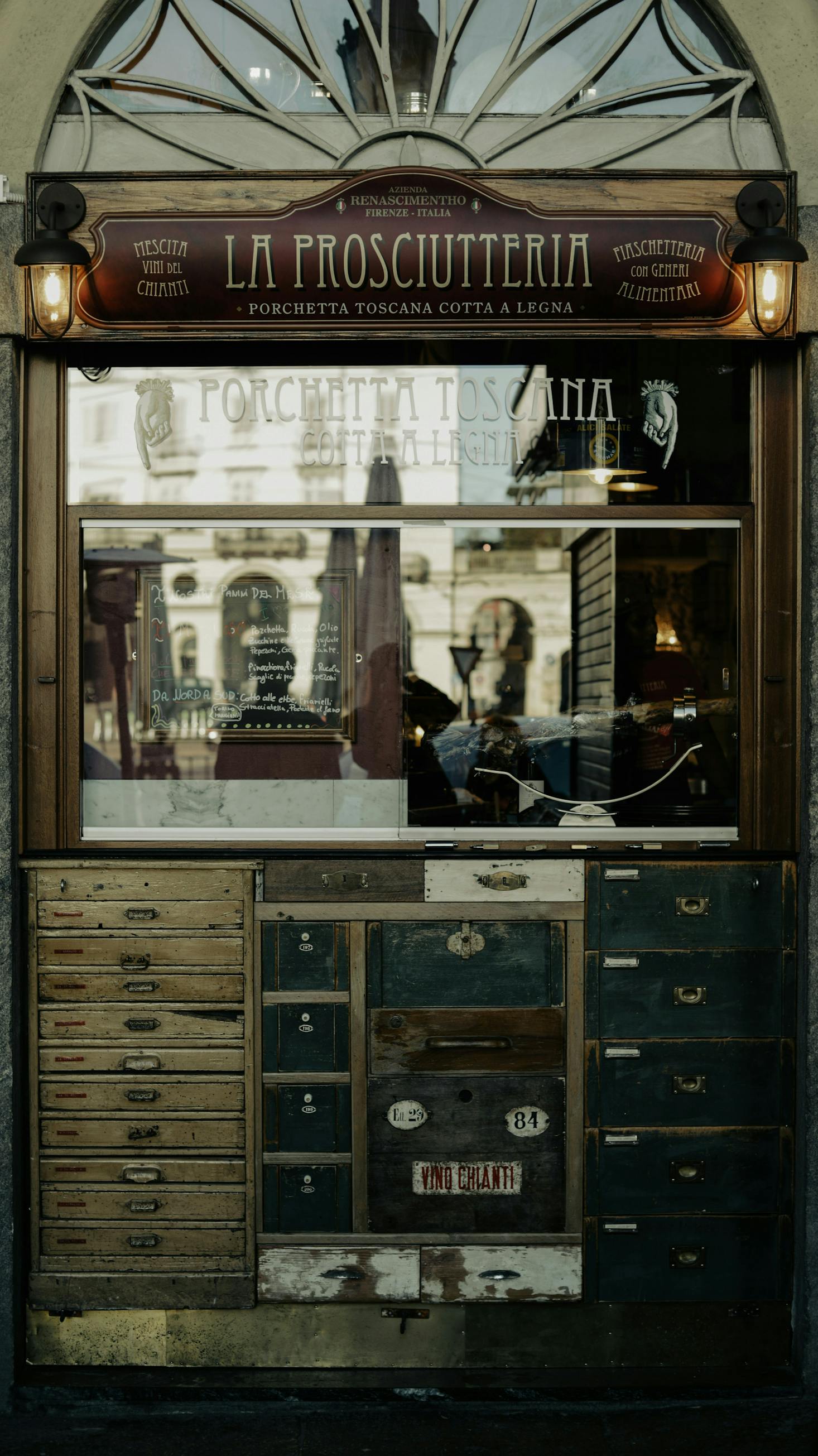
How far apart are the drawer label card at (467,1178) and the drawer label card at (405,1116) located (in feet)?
0.53

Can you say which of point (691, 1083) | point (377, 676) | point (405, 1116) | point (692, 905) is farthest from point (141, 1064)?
point (692, 905)

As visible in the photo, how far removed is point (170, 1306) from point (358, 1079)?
120cm

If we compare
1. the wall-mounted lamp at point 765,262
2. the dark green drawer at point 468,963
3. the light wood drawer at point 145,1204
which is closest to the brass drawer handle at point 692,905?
the dark green drawer at point 468,963

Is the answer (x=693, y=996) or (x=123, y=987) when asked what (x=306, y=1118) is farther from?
(x=693, y=996)

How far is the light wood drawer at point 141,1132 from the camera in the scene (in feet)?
15.6

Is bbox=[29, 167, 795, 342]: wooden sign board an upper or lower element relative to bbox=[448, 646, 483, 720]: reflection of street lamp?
upper

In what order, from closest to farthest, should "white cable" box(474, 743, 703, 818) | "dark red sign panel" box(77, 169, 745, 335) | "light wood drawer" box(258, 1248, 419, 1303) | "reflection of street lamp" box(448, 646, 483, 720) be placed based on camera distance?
"dark red sign panel" box(77, 169, 745, 335) < "light wood drawer" box(258, 1248, 419, 1303) < "white cable" box(474, 743, 703, 818) < "reflection of street lamp" box(448, 646, 483, 720)

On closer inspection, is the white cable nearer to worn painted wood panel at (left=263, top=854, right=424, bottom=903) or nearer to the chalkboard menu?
worn painted wood panel at (left=263, top=854, right=424, bottom=903)

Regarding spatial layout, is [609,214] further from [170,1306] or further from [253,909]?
[170,1306]

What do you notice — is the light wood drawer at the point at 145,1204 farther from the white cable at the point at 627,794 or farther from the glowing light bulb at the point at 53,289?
the glowing light bulb at the point at 53,289

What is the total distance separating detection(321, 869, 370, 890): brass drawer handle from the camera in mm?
4750

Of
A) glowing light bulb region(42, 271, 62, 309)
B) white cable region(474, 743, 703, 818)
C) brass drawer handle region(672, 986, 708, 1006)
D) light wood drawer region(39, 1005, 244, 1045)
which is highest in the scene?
glowing light bulb region(42, 271, 62, 309)

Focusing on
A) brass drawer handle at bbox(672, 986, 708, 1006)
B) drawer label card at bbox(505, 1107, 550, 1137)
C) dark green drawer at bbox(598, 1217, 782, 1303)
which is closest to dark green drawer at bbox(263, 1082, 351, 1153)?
drawer label card at bbox(505, 1107, 550, 1137)

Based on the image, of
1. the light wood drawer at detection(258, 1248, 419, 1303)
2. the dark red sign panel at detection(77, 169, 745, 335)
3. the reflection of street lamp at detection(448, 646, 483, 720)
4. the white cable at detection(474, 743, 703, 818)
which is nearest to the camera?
the dark red sign panel at detection(77, 169, 745, 335)
